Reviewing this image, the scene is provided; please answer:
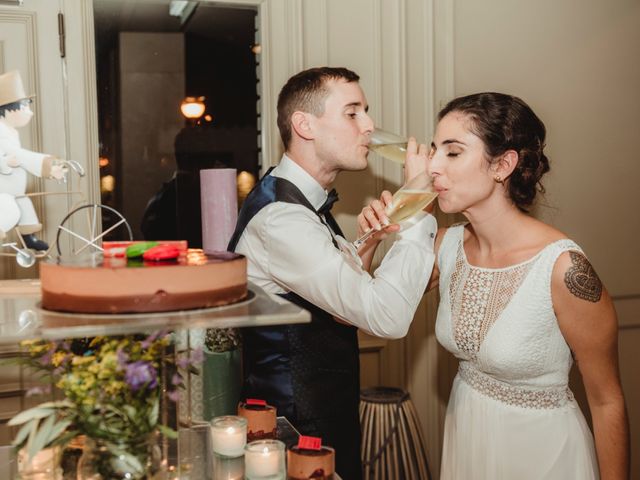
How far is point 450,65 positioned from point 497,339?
1574mm

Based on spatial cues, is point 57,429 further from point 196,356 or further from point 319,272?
point 319,272

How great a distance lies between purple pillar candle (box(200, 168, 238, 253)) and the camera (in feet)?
8.46

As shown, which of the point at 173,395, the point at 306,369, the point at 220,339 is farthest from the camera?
the point at 306,369

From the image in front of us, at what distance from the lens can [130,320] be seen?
103 centimetres

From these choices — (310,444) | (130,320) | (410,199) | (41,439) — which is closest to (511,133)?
(410,199)

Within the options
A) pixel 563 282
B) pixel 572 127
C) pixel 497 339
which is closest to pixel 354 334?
pixel 497 339

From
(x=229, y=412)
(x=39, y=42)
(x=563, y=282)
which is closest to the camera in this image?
(x=229, y=412)

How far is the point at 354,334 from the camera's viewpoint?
2.19 m

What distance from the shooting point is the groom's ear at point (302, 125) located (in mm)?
2268

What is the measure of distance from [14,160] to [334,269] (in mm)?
810

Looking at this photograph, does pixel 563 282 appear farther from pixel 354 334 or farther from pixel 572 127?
pixel 572 127

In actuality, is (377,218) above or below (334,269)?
above

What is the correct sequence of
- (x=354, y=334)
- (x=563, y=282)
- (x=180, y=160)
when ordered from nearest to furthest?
(x=563, y=282)
(x=354, y=334)
(x=180, y=160)

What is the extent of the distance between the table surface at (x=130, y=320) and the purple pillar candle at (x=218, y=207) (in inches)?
54.7
